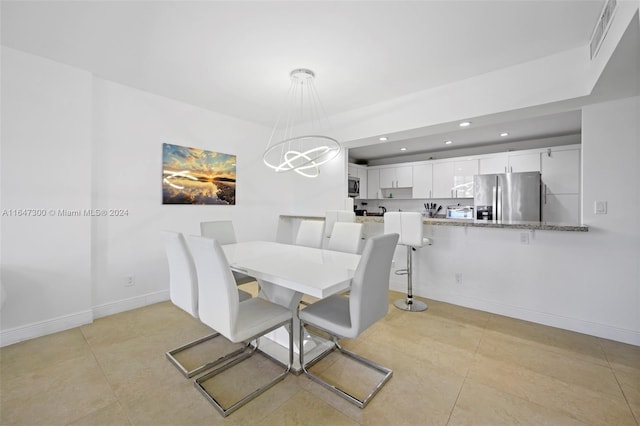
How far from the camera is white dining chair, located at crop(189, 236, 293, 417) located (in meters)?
1.57

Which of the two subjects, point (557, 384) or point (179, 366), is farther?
point (179, 366)

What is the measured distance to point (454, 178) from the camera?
18.2 ft

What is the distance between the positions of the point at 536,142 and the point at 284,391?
5.86m

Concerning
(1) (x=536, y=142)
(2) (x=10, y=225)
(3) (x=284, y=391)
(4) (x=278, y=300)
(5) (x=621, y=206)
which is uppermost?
(1) (x=536, y=142)

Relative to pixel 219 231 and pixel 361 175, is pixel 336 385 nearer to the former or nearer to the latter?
pixel 219 231

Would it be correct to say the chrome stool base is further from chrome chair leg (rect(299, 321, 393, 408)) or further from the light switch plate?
the light switch plate

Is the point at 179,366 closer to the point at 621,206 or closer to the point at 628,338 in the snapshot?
the point at 628,338

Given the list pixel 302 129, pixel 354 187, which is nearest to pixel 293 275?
pixel 302 129

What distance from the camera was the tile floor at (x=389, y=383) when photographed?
157 cm

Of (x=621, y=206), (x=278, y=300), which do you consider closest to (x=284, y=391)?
(x=278, y=300)

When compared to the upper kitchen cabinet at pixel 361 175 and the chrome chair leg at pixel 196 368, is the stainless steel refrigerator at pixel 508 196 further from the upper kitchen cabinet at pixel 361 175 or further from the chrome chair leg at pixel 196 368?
→ the chrome chair leg at pixel 196 368

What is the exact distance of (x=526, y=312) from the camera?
2.86m

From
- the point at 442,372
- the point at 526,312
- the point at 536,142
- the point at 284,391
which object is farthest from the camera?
the point at 536,142

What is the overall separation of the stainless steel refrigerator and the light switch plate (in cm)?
212
